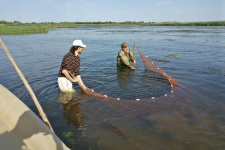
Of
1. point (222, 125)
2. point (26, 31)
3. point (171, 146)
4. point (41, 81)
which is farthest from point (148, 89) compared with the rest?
point (26, 31)

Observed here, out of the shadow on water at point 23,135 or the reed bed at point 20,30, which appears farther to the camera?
the reed bed at point 20,30

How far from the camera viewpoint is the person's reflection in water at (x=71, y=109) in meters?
4.98

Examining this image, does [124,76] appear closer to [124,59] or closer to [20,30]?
[124,59]

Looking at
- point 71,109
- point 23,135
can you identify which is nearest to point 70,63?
point 71,109

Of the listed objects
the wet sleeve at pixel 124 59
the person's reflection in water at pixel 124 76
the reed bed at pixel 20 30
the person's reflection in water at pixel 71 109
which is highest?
the reed bed at pixel 20 30

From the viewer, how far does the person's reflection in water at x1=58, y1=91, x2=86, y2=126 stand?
4978 mm

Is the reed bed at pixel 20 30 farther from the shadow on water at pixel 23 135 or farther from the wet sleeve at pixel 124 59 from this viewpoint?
the shadow on water at pixel 23 135

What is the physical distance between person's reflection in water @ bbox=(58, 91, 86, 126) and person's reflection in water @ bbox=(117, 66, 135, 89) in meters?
2.31

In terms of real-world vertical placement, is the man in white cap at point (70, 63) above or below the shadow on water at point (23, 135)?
above

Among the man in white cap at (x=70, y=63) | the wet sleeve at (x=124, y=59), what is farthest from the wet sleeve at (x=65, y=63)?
the wet sleeve at (x=124, y=59)

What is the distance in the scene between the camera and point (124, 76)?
9164mm

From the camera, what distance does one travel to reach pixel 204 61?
485 inches

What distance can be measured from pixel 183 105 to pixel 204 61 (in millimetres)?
7932

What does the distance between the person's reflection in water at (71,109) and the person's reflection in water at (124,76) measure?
2309 mm
